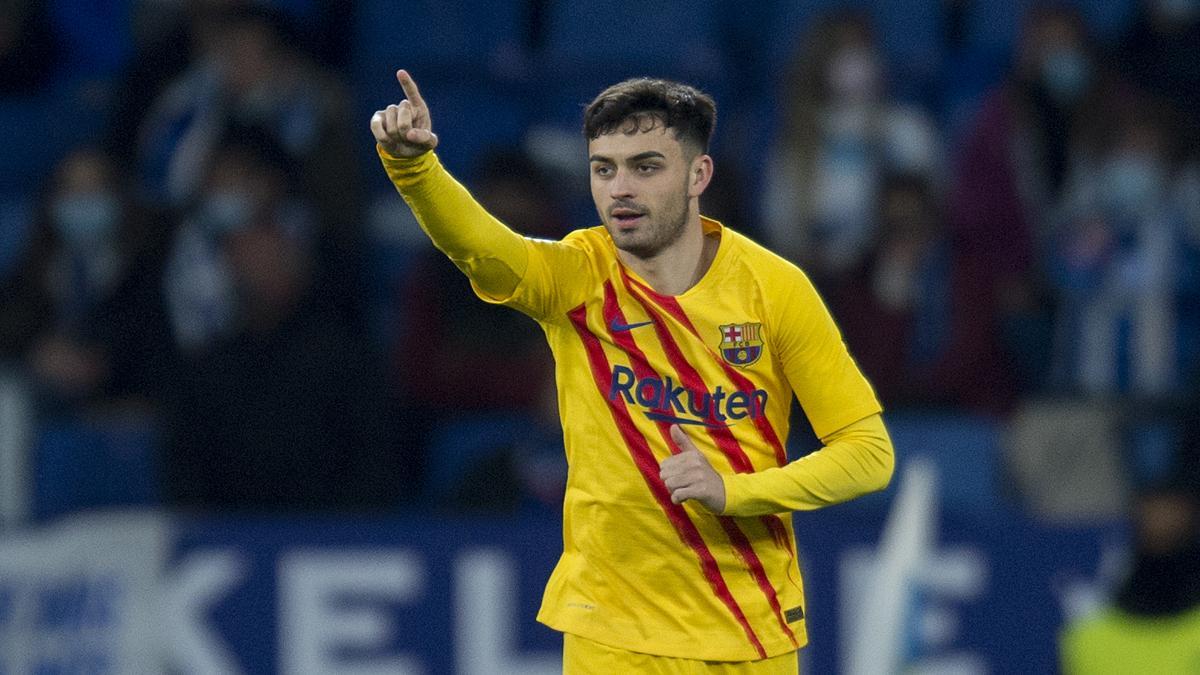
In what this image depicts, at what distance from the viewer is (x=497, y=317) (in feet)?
28.8

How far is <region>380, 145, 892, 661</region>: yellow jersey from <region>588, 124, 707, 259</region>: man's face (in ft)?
0.45

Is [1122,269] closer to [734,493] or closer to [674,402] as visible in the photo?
[674,402]

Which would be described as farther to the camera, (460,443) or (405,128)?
(460,443)

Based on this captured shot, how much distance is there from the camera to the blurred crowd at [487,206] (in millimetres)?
8414

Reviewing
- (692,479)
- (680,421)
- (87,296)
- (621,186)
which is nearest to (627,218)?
(621,186)

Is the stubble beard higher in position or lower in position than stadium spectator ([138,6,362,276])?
lower

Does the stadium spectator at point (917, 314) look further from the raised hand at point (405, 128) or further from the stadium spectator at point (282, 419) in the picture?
the raised hand at point (405, 128)

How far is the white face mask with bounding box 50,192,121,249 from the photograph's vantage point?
30.0 feet

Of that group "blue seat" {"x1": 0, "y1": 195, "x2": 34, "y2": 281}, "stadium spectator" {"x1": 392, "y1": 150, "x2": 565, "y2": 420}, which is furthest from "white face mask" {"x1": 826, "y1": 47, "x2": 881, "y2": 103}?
"blue seat" {"x1": 0, "y1": 195, "x2": 34, "y2": 281}

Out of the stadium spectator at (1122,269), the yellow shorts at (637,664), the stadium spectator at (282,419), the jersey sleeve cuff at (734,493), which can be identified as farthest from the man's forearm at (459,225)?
the stadium spectator at (1122,269)

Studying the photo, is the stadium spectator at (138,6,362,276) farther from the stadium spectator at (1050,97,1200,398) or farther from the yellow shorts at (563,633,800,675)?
the yellow shorts at (563,633,800,675)

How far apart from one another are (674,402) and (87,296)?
5.15 metres

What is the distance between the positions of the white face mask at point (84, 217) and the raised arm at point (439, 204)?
515cm

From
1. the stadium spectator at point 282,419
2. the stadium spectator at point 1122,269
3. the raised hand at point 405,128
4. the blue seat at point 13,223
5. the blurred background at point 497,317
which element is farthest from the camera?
the stadium spectator at point 1122,269
